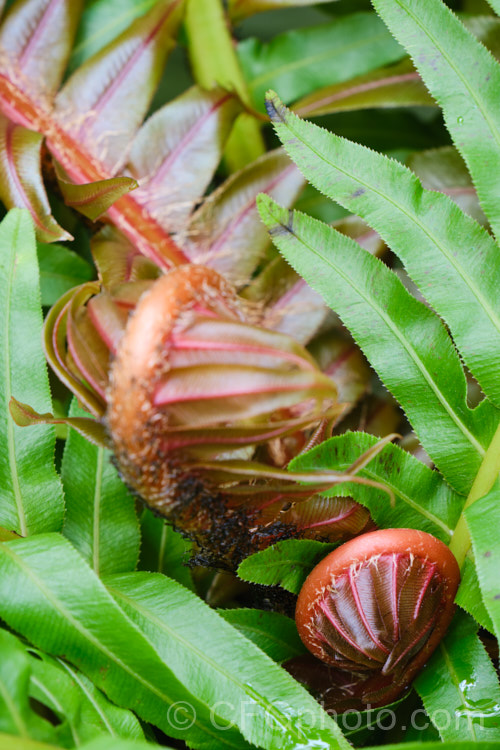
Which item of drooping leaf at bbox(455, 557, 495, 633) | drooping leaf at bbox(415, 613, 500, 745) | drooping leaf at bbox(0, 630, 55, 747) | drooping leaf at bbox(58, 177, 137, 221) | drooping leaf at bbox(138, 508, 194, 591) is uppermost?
drooping leaf at bbox(58, 177, 137, 221)

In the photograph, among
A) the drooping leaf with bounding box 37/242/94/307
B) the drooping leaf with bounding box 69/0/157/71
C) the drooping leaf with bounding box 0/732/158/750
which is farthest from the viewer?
the drooping leaf with bounding box 69/0/157/71

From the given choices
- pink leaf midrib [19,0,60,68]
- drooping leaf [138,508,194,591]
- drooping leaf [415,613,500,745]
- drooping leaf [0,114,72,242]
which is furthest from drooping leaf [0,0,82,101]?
drooping leaf [415,613,500,745]

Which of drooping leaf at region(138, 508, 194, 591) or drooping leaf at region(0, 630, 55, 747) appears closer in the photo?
drooping leaf at region(0, 630, 55, 747)

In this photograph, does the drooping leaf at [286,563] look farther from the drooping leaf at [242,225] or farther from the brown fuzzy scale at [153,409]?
the drooping leaf at [242,225]

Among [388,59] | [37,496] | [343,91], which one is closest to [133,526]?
[37,496]

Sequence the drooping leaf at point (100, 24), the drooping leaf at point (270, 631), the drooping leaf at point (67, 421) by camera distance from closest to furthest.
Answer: the drooping leaf at point (67, 421) < the drooping leaf at point (270, 631) < the drooping leaf at point (100, 24)

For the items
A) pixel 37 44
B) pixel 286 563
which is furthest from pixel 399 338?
pixel 37 44

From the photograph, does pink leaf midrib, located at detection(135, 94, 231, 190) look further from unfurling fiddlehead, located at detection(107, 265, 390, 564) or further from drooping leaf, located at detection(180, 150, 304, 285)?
unfurling fiddlehead, located at detection(107, 265, 390, 564)

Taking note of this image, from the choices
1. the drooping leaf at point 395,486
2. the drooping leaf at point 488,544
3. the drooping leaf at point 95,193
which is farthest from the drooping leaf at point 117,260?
the drooping leaf at point 488,544
